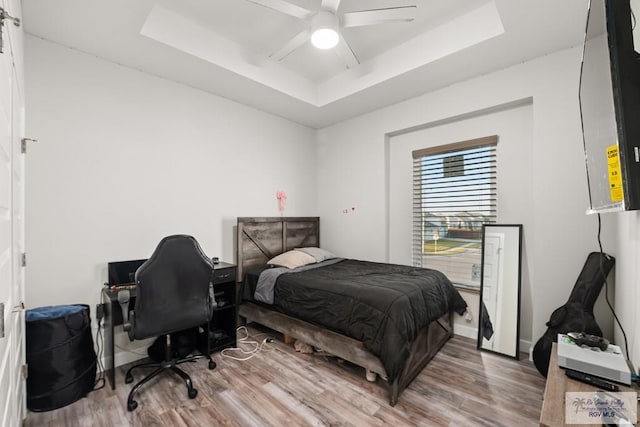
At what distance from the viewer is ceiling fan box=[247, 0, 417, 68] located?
6.51ft

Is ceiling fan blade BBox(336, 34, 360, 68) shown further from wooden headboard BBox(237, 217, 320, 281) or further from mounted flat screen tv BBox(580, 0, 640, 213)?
wooden headboard BBox(237, 217, 320, 281)

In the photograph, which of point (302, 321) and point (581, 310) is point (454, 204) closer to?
point (581, 310)

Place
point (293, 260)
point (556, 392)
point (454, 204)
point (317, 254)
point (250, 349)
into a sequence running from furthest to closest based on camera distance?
point (317, 254) < point (293, 260) < point (454, 204) < point (250, 349) < point (556, 392)

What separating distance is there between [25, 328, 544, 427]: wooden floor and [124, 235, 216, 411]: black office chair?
0.53 ft

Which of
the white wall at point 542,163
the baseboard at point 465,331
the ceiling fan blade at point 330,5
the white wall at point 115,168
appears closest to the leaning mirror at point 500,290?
the white wall at point 542,163

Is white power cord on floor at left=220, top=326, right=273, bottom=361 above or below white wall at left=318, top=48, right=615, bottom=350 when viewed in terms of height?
below

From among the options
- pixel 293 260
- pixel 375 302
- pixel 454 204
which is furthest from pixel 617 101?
pixel 293 260

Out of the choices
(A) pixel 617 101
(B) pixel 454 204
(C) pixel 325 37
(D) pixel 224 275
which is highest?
(C) pixel 325 37

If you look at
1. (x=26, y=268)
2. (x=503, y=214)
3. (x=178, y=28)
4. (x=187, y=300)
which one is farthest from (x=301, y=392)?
(x=178, y=28)

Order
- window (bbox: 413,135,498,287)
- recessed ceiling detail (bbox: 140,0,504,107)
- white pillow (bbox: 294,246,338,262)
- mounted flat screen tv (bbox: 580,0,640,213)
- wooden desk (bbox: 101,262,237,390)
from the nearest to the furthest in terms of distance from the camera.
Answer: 1. mounted flat screen tv (bbox: 580,0,640,213)
2. recessed ceiling detail (bbox: 140,0,504,107)
3. wooden desk (bbox: 101,262,237,390)
4. window (bbox: 413,135,498,287)
5. white pillow (bbox: 294,246,338,262)

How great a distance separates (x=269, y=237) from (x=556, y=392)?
10.1 feet

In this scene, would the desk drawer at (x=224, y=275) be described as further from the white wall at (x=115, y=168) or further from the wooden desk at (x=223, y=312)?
the white wall at (x=115, y=168)

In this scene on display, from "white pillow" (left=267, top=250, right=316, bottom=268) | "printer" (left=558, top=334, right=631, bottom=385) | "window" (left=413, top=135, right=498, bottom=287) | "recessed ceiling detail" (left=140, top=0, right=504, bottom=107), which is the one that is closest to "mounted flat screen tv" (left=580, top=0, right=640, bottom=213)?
"printer" (left=558, top=334, right=631, bottom=385)

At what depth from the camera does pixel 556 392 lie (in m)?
1.22
